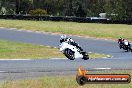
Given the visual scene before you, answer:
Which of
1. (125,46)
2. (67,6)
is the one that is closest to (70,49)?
(125,46)

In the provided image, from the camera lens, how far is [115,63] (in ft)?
54.1

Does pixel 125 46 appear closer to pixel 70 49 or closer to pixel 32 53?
pixel 32 53

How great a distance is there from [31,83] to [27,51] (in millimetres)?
12640

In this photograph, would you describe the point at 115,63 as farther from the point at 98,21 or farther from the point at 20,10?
the point at 20,10

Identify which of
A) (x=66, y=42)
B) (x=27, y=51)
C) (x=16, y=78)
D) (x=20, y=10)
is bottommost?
(x=20, y=10)

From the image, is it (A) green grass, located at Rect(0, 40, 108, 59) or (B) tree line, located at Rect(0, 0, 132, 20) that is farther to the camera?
(B) tree line, located at Rect(0, 0, 132, 20)

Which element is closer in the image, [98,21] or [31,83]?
[31,83]

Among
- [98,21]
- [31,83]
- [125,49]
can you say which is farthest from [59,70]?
[98,21]

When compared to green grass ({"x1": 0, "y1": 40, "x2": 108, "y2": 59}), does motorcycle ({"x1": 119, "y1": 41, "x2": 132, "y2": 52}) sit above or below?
above

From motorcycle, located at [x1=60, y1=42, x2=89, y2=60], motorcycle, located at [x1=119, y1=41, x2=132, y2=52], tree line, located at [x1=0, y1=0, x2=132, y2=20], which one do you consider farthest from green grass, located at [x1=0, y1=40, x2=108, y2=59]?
tree line, located at [x1=0, y1=0, x2=132, y2=20]

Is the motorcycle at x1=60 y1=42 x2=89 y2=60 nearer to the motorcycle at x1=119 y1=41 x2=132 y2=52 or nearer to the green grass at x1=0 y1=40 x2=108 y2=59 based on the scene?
the green grass at x1=0 y1=40 x2=108 y2=59

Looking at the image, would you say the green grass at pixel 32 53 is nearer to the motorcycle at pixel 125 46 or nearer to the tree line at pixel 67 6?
the motorcycle at pixel 125 46

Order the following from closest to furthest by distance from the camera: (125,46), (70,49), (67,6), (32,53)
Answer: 1. (70,49)
2. (125,46)
3. (32,53)
4. (67,6)

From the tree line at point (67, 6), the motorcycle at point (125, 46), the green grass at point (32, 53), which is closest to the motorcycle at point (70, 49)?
the green grass at point (32, 53)
